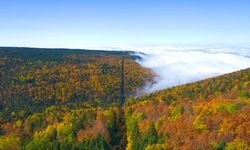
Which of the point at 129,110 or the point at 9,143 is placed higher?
the point at 129,110

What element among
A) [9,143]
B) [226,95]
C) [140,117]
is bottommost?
[9,143]

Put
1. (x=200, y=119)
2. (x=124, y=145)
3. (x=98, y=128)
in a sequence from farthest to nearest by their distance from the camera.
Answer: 1. (x=98, y=128)
2. (x=124, y=145)
3. (x=200, y=119)

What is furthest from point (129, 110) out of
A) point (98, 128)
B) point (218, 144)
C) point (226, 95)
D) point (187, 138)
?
point (218, 144)

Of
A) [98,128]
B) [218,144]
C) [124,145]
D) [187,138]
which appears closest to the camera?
[218,144]

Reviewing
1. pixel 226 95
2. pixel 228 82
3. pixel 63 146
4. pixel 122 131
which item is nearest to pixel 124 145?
pixel 122 131

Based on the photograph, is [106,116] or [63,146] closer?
[63,146]

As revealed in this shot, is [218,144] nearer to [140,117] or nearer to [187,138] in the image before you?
[187,138]

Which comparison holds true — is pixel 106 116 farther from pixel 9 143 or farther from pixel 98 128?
pixel 9 143
